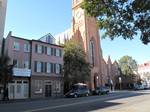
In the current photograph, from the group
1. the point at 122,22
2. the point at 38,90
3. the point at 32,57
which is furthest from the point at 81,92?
the point at 122,22

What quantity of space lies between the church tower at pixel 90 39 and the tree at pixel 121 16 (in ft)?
210

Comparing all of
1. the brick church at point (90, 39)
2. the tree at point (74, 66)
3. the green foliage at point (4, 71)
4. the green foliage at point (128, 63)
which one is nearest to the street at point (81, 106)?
the green foliage at point (4, 71)

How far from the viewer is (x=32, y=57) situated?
4791cm

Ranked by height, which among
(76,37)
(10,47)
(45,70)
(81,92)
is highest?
(76,37)

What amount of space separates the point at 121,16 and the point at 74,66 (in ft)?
148

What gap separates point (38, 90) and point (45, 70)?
425 cm

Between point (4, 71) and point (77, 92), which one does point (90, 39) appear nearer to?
point (77, 92)

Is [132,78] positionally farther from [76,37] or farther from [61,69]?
[61,69]

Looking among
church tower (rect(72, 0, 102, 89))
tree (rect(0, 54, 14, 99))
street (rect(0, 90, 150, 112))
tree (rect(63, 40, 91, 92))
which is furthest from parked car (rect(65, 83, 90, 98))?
church tower (rect(72, 0, 102, 89))

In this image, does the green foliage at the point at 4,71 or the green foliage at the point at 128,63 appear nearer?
the green foliage at the point at 4,71

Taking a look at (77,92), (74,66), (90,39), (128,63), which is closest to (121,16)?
(77,92)

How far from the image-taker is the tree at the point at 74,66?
5388 centimetres

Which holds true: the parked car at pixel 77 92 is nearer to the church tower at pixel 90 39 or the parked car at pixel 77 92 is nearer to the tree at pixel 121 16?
the church tower at pixel 90 39

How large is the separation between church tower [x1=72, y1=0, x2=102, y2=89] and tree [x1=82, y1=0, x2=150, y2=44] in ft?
210
